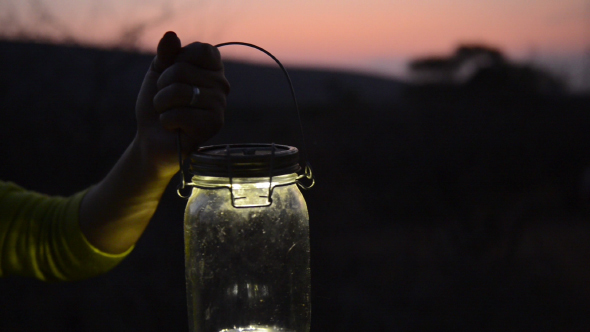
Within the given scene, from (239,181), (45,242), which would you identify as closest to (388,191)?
(45,242)

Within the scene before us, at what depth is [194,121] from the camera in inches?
24.1

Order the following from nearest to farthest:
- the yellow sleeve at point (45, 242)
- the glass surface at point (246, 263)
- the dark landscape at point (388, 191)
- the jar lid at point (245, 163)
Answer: the jar lid at point (245, 163) → the glass surface at point (246, 263) → the yellow sleeve at point (45, 242) → the dark landscape at point (388, 191)

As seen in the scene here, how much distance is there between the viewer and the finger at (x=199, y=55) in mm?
613

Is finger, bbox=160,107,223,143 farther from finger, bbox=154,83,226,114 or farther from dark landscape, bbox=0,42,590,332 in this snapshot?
dark landscape, bbox=0,42,590,332

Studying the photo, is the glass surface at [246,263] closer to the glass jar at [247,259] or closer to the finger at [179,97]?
the glass jar at [247,259]

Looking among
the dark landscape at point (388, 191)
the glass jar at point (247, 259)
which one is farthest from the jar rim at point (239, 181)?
the dark landscape at point (388, 191)

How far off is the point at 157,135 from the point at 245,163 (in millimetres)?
205

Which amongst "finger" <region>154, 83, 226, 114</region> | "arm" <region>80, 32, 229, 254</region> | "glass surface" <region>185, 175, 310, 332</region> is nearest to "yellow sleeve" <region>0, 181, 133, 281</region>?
"arm" <region>80, 32, 229, 254</region>

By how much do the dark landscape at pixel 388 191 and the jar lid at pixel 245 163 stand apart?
140cm

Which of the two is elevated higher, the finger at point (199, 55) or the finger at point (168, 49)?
the finger at point (168, 49)

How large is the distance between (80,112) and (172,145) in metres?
1.57

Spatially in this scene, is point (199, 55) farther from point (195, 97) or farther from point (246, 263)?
point (246, 263)

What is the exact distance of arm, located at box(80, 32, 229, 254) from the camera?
61cm

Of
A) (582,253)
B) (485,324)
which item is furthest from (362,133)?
(582,253)
